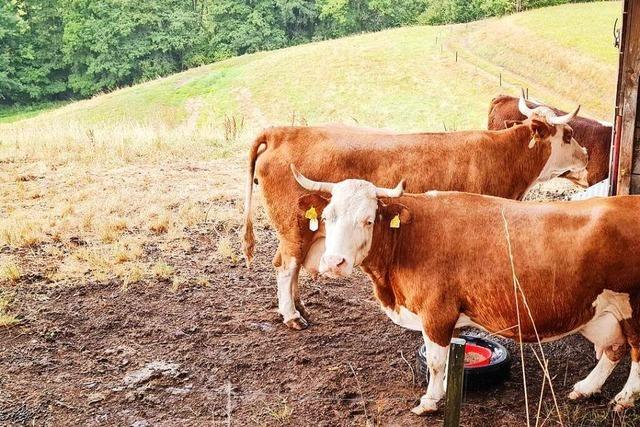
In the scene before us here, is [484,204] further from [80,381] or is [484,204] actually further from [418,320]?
[80,381]

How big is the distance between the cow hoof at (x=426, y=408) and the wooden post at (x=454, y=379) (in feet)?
2.62

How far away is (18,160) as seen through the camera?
48.1 feet

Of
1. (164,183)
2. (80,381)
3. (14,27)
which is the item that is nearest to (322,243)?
(80,381)

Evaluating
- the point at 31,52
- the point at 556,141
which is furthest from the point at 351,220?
the point at 31,52

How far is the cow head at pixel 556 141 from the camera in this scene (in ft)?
23.0

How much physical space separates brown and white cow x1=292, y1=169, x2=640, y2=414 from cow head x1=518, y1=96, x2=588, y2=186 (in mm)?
2352

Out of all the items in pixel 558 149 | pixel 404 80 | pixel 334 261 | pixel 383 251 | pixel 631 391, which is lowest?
pixel 404 80

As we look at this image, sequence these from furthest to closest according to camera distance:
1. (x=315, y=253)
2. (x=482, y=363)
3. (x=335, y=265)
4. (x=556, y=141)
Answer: (x=556, y=141) → (x=315, y=253) → (x=482, y=363) → (x=335, y=265)

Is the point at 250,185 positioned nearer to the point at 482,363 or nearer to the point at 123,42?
the point at 482,363

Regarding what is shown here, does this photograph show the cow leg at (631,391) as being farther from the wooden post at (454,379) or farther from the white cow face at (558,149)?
the white cow face at (558,149)

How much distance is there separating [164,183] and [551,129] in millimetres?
7770

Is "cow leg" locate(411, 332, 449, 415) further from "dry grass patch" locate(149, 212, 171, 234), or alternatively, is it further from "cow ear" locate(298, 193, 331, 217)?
"dry grass patch" locate(149, 212, 171, 234)

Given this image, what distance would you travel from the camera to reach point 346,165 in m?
6.25

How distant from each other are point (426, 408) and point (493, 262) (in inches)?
46.9
